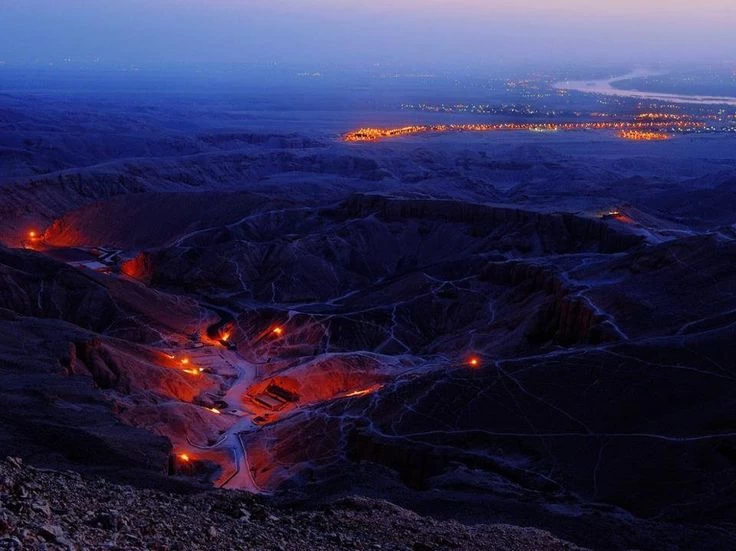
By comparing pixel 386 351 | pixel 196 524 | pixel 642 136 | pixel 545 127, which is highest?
pixel 545 127

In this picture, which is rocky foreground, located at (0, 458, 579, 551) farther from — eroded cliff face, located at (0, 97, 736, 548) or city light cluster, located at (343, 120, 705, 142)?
city light cluster, located at (343, 120, 705, 142)

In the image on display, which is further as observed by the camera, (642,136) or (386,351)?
(642,136)

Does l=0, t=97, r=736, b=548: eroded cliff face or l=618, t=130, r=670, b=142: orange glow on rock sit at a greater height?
l=618, t=130, r=670, b=142: orange glow on rock

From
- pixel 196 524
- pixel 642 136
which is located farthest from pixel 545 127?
pixel 196 524

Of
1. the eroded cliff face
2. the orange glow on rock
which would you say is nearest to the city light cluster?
the orange glow on rock

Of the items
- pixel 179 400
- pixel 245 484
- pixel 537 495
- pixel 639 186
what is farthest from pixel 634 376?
pixel 639 186

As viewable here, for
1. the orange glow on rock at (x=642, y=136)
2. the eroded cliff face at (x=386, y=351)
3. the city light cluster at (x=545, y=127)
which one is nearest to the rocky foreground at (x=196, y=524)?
the eroded cliff face at (x=386, y=351)

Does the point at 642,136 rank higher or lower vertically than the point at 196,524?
higher

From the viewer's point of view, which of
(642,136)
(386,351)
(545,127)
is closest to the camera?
(386,351)

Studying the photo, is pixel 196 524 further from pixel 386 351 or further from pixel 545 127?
pixel 545 127

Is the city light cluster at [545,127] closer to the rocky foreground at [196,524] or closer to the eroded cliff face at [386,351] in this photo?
the eroded cliff face at [386,351]
